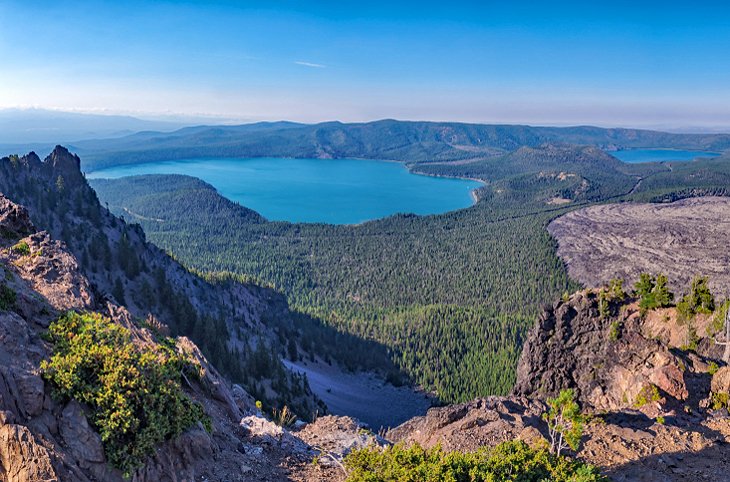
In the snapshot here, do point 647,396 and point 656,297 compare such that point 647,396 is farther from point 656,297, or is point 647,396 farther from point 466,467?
point 466,467

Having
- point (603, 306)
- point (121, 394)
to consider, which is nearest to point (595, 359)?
point (603, 306)

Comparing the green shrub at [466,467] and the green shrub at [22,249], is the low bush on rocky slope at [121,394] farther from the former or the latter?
the green shrub at [22,249]

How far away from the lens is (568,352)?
118ft

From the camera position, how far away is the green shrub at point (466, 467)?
12820 millimetres

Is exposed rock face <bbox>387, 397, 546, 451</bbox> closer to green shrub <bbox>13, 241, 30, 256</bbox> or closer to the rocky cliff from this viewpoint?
the rocky cliff

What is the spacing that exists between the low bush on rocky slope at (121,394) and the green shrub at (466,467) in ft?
17.9

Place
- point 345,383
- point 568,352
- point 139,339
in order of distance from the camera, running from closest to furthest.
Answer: point 139,339 → point 568,352 → point 345,383

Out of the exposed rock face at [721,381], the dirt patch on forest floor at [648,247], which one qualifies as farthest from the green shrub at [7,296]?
the dirt patch on forest floor at [648,247]

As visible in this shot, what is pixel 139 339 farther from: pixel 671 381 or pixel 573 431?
pixel 671 381

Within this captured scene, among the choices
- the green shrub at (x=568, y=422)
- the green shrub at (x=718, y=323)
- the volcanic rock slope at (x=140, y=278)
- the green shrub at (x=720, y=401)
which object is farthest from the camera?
the volcanic rock slope at (x=140, y=278)

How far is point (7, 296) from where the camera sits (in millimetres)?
15508

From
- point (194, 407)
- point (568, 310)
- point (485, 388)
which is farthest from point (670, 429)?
point (485, 388)

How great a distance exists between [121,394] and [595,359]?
29.5 metres

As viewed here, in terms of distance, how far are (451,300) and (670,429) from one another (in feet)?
369
